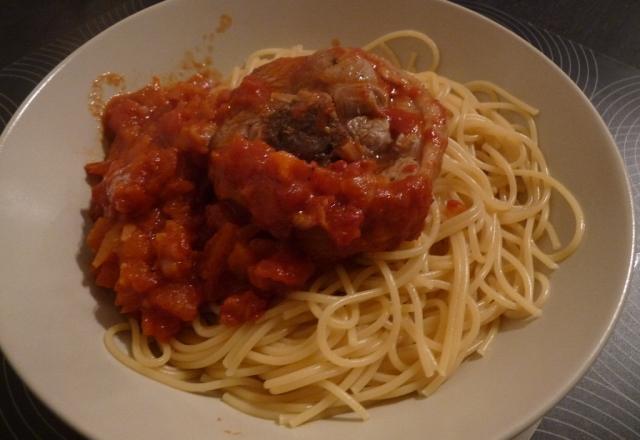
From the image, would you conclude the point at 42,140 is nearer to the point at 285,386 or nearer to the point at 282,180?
the point at 282,180

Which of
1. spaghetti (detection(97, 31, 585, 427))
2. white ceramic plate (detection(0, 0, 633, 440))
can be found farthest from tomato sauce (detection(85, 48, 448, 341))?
white ceramic plate (detection(0, 0, 633, 440))

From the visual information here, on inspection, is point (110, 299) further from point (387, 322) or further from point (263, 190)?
point (387, 322)

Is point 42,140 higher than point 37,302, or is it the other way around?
point 42,140

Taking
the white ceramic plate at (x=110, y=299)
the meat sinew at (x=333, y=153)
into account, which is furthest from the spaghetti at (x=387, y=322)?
the meat sinew at (x=333, y=153)

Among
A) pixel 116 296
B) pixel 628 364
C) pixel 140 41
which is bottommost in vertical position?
pixel 628 364

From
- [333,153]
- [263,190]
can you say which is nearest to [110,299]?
[263,190]

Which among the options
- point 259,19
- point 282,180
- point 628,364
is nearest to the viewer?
point 282,180

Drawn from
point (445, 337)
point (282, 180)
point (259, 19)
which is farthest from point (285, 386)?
point (259, 19)
